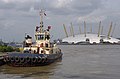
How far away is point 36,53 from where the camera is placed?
4053 cm

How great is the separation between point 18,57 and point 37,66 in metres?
2.92

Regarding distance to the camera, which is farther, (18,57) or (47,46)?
(47,46)

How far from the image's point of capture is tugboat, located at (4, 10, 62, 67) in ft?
123

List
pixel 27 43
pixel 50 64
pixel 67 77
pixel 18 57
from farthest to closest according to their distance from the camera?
pixel 27 43 → pixel 50 64 → pixel 18 57 → pixel 67 77

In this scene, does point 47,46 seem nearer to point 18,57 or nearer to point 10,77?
point 18,57

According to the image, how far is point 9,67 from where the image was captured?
3912cm

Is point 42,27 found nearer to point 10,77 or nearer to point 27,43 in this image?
point 27,43

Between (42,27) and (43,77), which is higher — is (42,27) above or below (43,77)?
above

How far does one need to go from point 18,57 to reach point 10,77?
7.04 m

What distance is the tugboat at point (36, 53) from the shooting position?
37500 millimetres

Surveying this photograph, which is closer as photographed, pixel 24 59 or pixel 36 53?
pixel 24 59

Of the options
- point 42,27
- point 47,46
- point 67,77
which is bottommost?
point 67,77

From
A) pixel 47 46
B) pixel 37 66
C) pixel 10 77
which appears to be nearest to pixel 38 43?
pixel 47 46

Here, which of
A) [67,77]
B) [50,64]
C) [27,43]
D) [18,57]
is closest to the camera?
[67,77]
